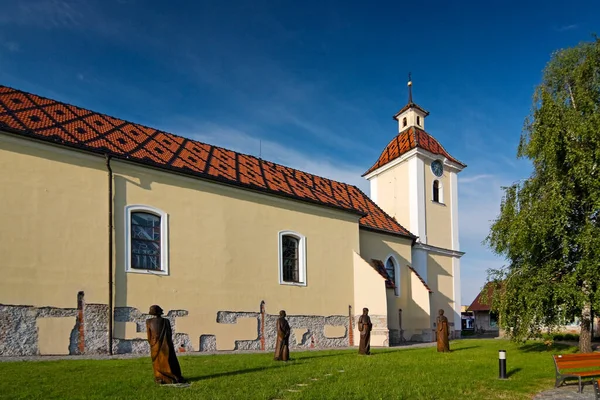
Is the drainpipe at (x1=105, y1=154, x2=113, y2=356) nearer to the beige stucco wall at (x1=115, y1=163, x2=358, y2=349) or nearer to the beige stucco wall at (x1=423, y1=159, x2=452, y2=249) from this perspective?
the beige stucco wall at (x1=115, y1=163, x2=358, y2=349)

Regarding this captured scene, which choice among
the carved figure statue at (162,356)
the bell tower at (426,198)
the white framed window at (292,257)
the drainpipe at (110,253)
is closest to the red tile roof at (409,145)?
the bell tower at (426,198)

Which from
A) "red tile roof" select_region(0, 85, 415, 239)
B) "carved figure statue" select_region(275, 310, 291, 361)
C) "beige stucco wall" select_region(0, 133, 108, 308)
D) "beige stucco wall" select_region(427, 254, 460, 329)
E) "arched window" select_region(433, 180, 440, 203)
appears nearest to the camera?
"carved figure statue" select_region(275, 310, 291, 361)

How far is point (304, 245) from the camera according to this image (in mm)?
19453

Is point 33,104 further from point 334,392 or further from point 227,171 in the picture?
point 334,392

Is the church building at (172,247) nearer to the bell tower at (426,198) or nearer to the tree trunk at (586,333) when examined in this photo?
the bell tower at (426,198)

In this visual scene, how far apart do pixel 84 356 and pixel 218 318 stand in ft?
14.7

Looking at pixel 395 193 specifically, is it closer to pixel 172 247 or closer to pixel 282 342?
pixel 172 247

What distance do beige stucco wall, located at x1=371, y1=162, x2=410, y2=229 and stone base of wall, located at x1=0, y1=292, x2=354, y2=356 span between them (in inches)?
403

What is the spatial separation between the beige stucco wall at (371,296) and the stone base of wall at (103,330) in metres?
2.25

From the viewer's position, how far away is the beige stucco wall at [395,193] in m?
27.0

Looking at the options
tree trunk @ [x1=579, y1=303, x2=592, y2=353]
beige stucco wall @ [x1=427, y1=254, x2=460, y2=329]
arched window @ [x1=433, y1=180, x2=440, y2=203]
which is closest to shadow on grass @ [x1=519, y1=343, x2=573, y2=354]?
tree trunk @ [x1=579, y1=303, x2=592, y2=353]

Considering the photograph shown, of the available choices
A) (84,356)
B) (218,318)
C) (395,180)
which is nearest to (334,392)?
(84,356)

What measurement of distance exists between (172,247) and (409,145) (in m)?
16.0

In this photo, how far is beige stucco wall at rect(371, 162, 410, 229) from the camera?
27.0m
